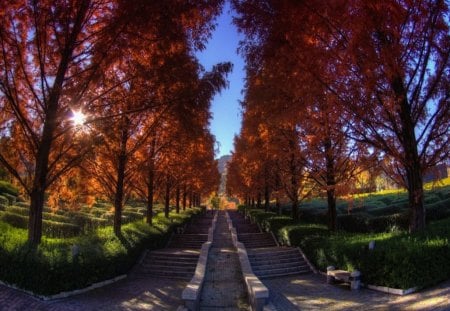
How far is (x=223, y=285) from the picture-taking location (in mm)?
11008

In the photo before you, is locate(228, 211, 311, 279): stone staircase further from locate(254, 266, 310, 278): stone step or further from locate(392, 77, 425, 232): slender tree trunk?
locate(392, 77, 425, 232): slender tree trunk

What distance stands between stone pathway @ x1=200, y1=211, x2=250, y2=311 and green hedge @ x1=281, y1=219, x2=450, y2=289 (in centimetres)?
289

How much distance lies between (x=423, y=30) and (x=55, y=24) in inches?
313

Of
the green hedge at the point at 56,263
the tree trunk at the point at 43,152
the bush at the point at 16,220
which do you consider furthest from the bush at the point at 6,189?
the tree trunk at the point at 43,152

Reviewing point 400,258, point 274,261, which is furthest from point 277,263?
point 400,258

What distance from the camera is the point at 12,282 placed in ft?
27.6

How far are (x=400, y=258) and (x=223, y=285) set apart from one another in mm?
4740

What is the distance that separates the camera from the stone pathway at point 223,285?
9117 millimetres

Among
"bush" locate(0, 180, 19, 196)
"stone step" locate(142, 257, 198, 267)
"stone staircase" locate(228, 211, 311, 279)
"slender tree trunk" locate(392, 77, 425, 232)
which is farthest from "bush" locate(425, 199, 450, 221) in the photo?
"bush" locate(0, 180, 19, 196)

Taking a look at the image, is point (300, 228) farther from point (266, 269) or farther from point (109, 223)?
point (109, 223)

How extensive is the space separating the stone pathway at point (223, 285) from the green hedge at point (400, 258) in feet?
9.47

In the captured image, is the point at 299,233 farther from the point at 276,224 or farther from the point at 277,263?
the point at 276,224

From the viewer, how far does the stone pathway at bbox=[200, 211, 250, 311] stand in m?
9.12

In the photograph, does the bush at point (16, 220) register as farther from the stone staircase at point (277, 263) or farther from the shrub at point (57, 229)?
the stone staircase at point (277, 263)
